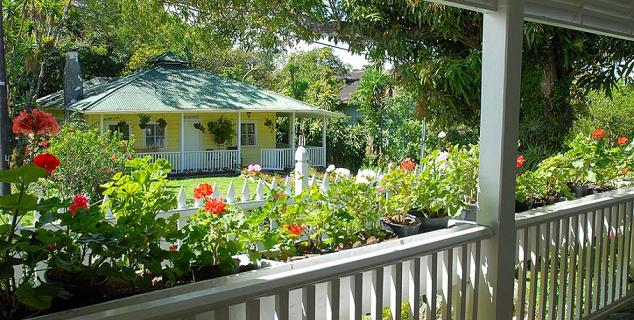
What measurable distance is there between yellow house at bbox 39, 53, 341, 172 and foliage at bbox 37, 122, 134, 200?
3522 mm

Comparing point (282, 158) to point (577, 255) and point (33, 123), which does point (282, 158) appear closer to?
point (577, 255)

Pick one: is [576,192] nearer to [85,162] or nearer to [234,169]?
[85,162]

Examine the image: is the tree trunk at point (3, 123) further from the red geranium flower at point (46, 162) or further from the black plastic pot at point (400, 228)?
the black plastic pot at point (400, 228)

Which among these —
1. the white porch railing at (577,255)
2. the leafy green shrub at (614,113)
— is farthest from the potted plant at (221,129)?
the white porch railing at (577,255)

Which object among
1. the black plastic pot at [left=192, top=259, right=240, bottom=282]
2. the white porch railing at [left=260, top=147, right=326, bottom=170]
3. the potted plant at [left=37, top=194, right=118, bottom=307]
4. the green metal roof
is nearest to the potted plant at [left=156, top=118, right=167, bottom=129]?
the green metal roof

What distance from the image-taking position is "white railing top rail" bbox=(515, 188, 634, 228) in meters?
2.37

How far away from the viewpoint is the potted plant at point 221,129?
40.4 feet

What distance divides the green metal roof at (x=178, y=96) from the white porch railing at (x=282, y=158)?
88 centimetres

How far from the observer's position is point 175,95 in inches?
459

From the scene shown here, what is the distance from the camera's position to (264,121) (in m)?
13.4

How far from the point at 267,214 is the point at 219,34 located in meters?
4.85

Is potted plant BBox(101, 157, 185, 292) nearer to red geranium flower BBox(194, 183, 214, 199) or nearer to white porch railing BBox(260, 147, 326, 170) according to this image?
red geranium flower BBox(194, 183, 214, 199)

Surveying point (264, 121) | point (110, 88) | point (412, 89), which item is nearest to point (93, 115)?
point (110, 88)

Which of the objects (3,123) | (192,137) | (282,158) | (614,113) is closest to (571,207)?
(3,123)
